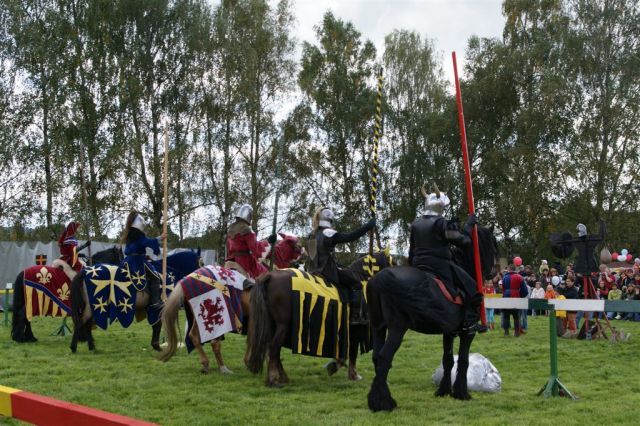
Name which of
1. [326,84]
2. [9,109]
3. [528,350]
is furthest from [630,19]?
[9,109]

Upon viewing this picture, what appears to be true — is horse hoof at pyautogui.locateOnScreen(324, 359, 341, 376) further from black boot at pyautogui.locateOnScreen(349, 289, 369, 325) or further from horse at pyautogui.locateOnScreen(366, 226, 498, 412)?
horse at pyautogui.locateOnScreen(366, 226, 498, 412)

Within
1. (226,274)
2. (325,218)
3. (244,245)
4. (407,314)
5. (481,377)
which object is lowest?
(481,377)

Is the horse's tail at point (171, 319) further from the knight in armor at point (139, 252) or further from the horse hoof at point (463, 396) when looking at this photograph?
the horse hoof at point (463, 396)

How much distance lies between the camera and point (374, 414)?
6.98m

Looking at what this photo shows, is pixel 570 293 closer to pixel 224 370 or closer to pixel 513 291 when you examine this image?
pixel 513 291

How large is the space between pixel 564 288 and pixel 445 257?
12333mm

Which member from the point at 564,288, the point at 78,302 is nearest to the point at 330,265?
the point at 78,302

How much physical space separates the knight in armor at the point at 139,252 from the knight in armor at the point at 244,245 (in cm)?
194

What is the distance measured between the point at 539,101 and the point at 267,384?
78.7 feet

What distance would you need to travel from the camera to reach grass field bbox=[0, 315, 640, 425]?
6906mm

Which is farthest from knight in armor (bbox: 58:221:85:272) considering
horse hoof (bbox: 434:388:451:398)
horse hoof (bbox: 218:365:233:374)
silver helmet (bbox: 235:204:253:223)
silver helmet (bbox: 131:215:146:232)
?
horse hoof (bbox: 434:388:451:398)

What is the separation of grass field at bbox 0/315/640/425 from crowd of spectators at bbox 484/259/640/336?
Answer: 2921 millimetres

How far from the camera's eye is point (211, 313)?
31.4 feet

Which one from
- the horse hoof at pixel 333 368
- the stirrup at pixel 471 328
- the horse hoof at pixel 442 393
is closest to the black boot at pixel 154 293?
the horse hoof at pixel 333 368
